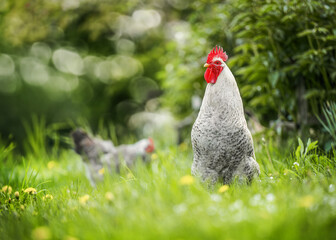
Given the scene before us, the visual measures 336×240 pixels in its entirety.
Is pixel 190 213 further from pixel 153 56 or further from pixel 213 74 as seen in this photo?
pixel 153 56

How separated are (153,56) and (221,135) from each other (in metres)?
4.65

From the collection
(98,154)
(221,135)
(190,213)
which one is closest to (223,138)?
(221,135)

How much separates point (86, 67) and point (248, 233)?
7691mm

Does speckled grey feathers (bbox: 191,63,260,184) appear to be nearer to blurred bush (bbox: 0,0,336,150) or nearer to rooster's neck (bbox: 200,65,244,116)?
rooster's neck (bbox: 200,65,244,116)

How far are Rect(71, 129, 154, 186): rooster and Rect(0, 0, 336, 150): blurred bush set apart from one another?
1.21 metres

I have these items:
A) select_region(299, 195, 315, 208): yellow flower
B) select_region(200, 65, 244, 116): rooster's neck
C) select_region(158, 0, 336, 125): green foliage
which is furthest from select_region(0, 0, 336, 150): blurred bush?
select_region(299, 195, 315, 208): yellow flower

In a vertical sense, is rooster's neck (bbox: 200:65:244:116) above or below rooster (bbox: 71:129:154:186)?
above

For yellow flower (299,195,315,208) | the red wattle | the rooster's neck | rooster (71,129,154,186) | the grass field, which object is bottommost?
rooster (71,129,154,186)

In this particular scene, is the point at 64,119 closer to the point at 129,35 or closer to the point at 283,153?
A: the point at 129,35

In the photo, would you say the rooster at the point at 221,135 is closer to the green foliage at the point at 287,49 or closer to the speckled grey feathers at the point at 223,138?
the speckled grey feathers at the point at 223,138

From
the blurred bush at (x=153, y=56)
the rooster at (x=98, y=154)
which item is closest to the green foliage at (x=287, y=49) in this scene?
the blurred bush at (x=153, y=56)

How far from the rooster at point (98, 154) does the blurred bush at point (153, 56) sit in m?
1.21

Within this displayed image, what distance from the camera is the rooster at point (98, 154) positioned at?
3871 millimetres

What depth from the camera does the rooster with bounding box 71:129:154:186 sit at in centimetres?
387
